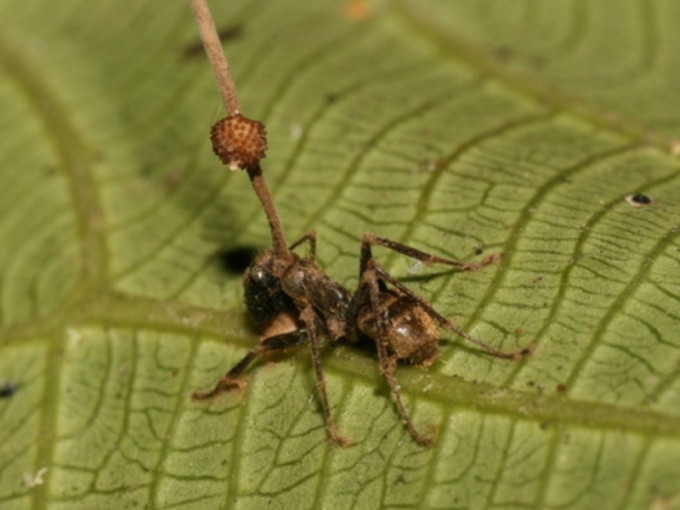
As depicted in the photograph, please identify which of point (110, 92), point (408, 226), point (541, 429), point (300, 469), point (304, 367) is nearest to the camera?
point (541, 429)

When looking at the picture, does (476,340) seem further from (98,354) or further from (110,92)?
(110,92)

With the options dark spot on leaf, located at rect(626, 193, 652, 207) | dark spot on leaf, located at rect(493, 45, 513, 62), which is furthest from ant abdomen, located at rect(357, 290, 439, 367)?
dark spot on leaf, located at rect(493, 45, 513, 62)

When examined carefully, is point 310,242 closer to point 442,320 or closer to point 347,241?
point 347,241

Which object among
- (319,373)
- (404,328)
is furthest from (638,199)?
(319,373)

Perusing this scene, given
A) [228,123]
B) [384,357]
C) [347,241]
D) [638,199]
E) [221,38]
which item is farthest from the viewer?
[221,38]

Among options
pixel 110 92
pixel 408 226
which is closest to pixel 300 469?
pixel 408 226

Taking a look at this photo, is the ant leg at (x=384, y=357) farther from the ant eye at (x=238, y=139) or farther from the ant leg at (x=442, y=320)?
the ant eye at (x=238, y=139)

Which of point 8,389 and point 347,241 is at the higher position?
point 347,241
